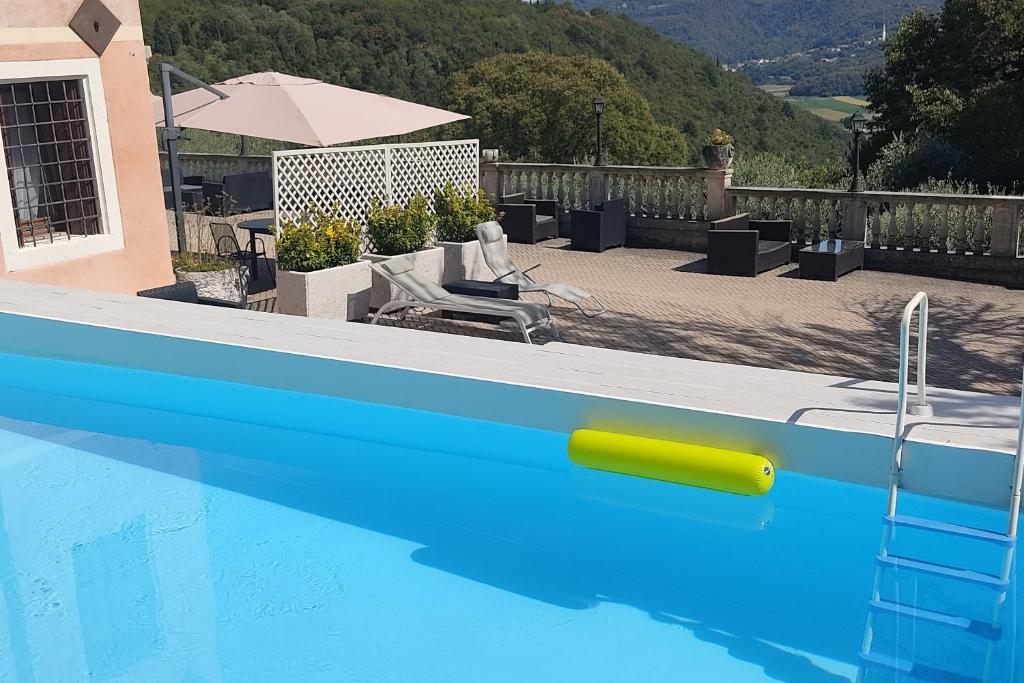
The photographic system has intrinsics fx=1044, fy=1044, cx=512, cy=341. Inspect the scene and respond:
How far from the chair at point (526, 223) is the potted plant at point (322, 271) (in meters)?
5.13

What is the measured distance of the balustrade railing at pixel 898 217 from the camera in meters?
11.8

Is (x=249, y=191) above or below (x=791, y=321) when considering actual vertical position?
above

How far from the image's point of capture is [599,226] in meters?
14.0

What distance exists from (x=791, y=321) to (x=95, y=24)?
7266mm

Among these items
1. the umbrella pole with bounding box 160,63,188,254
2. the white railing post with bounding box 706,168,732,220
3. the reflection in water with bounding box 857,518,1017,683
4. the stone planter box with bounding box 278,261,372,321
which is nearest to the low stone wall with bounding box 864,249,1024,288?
the white railing post with bounding box 706,168,732,220

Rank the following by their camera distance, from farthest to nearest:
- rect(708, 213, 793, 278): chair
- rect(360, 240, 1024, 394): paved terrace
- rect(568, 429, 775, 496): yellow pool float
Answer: rect(708, 213, 793, 278): chair → rect(360, 240, 1024, 394): paved terrace → rect(568, 429, 775, 496): yellow pool float

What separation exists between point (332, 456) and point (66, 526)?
1.64m

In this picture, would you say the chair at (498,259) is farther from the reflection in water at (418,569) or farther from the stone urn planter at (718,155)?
the stone urn planter at (718,155)

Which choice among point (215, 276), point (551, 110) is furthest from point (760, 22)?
point (215, 276)

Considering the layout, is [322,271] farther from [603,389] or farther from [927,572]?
[927,572]

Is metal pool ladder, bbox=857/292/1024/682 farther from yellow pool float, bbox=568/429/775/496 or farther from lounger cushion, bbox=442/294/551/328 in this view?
lounger cushion, bbox=442/294/551/328

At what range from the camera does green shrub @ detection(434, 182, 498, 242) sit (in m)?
10.7

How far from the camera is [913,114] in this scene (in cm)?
2852

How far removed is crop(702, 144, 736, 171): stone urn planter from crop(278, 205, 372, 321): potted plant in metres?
6.18
